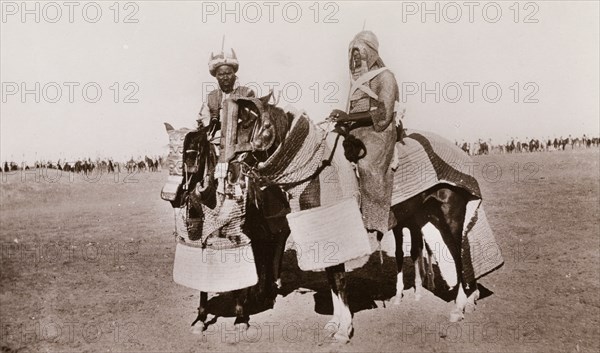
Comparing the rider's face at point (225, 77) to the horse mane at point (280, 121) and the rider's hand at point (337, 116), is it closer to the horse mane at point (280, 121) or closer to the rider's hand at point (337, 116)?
the horse mane at point (280, 121)

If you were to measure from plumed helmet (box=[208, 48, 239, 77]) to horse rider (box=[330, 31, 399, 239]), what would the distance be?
4.82 feet

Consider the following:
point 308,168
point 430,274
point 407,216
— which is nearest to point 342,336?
point 407,216

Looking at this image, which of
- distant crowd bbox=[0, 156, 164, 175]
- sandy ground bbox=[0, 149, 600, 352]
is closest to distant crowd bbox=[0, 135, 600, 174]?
distant crowd bbox=[0, 156, 164, 175]

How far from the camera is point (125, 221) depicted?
13.6 meters

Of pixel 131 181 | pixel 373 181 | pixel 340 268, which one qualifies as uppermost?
pixel 373 181

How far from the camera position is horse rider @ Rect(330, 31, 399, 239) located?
5445mm

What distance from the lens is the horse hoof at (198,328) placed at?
5758mm

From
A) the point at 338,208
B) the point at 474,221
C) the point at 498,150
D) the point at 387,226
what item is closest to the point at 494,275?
the point at 474,221

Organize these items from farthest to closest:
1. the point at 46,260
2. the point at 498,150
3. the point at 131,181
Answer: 1. the point at 498,150
2. the point at 131,181
3. the point at 46,260

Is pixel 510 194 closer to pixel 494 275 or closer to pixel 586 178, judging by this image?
pixel 586 178

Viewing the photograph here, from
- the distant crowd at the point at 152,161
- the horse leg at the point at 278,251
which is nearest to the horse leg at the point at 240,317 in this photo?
the horse leg at the point at 278,251

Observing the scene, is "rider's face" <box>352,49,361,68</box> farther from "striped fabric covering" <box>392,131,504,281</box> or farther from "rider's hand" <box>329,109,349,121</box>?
"striped fabric covering" <box>392,131,504,281</box>

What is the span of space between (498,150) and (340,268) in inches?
1830

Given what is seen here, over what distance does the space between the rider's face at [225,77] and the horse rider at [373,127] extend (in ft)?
4.78
